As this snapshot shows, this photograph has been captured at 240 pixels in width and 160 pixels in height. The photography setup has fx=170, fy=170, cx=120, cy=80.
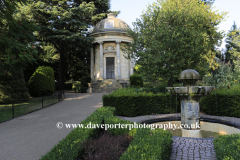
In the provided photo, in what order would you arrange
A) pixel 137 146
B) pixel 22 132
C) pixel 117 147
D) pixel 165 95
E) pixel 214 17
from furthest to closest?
pixel 214 17, pixel 165 95, pixel 22 132, pixel 117 147, pixel 137 146

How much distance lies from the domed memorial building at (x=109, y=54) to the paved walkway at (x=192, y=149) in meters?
20.0

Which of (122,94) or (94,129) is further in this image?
(122,94)

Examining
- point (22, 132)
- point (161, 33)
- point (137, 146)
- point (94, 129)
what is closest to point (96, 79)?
point (161, 33)

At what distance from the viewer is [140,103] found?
10219 millimetres

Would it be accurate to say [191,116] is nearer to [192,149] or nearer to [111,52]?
[192,149]

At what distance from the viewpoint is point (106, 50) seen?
28.1 m

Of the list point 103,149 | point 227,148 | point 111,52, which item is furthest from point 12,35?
point 111,52

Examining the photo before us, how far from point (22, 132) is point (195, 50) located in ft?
38.4

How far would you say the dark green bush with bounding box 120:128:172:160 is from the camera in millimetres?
3354

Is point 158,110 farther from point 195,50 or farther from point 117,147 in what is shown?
point 117,147

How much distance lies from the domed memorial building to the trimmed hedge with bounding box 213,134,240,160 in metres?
21.2

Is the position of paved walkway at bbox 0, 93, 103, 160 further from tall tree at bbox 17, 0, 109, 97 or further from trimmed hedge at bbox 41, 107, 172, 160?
tall tree at bbox 17, 0, 109, 97

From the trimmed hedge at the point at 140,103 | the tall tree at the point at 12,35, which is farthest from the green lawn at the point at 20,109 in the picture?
the trimmed hedge at the point at 140,103

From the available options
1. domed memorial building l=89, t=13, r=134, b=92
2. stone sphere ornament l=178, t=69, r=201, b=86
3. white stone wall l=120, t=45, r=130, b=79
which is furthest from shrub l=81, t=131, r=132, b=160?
white stone wall l=120, t=45, r=130, b=79
